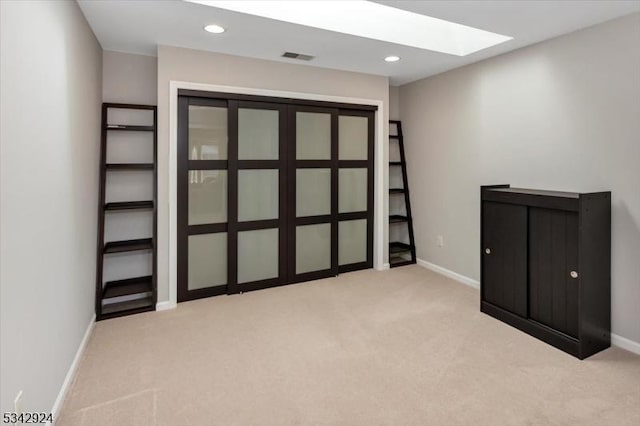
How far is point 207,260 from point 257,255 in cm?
53

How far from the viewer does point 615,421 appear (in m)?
1.93

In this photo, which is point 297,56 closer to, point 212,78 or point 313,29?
point 313,29

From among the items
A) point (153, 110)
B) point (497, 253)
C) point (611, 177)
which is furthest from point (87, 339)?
point (611, 177)

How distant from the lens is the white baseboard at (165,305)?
3441 millimetres

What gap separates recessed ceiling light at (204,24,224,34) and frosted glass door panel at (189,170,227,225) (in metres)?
1.28

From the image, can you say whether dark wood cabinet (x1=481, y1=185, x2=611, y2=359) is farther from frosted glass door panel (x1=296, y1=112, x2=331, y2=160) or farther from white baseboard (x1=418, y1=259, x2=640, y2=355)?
frosted glass door panel (x1=296, y1=112, x2=331, y2=160)

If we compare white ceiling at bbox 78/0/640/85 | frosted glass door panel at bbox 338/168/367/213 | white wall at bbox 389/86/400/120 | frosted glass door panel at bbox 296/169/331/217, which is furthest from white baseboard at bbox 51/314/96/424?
white wall at bbox 389/86/400/120

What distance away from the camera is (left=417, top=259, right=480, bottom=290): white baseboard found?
13.5 feet

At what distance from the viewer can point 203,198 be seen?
12.1 ft

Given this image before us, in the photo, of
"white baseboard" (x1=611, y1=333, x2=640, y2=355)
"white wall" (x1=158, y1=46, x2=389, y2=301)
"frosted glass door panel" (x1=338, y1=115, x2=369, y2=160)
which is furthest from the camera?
"frosted glass door panel" (x1=338, y1=115, x2=369, y2=160)

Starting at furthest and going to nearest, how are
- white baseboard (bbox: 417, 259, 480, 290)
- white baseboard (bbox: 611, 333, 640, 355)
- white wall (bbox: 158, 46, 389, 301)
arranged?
white baseboard (bbox: 417, 259, 480, 290) < white wall (bbox: 158, 46, 389, 301) < white baseboard (bbox: 611, 333, 640, 355)

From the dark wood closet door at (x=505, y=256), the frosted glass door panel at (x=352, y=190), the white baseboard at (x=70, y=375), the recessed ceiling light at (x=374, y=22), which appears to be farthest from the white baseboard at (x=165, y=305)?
the dark wood closet door at (x=505, y=256)

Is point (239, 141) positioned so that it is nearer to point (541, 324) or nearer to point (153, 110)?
point (153, 110)

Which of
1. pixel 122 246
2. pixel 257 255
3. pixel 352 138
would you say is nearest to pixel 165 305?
pixel 122 246
